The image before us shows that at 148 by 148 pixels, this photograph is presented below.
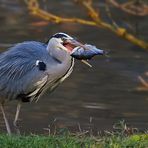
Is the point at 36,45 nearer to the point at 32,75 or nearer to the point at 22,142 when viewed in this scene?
the point at 32,75

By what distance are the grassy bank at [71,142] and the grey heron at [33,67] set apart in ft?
3.46

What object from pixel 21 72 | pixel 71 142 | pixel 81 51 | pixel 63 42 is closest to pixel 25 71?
pixel 21 72

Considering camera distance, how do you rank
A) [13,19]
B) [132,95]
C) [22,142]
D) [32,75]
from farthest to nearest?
1. [13,19]
2. [132,95]
3. [32,75]
4. [22,142]

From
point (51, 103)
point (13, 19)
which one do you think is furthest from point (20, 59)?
point (13, 19)

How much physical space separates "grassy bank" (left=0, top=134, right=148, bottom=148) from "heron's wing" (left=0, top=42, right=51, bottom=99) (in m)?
1.05

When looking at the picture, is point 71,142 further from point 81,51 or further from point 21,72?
point 21,72

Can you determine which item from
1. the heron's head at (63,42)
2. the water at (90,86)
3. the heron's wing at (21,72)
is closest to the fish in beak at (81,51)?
the heron's head at (63,42)

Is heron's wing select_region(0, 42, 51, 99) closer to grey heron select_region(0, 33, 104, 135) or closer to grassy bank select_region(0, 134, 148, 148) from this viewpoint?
grey heron select_region(0, 33, 104, 135)

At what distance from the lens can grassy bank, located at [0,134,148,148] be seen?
6.59 metres

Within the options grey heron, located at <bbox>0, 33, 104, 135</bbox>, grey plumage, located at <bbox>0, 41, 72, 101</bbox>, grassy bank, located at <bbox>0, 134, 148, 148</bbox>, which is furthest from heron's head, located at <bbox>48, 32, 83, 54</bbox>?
A: grassy bank, located at <bbox>0, 134, 148, 148</bbox>

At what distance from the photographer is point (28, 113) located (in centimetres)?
1012

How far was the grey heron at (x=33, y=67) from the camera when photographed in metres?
7.84

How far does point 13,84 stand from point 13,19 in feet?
30.6

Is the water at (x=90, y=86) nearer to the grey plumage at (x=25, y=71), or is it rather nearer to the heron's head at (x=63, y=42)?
the grey plumage at (x=25, y=71)
